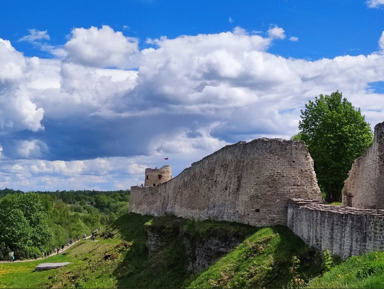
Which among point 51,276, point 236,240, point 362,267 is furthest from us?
point 51,276

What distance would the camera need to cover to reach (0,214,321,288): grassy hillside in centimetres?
1708

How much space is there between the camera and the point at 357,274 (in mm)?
11820

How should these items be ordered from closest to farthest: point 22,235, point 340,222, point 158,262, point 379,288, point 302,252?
point 379,288, point 340,222, point 302,252, point 158,262, point 22,235

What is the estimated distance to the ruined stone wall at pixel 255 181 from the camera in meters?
22.6

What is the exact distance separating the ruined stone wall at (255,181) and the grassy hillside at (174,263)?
106 cm

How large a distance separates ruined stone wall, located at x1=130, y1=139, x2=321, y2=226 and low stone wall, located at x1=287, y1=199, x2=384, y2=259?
291 cm

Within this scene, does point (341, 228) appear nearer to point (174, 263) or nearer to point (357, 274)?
point (357, 274)

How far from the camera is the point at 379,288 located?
34.4 feet

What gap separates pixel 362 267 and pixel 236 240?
10550 mm

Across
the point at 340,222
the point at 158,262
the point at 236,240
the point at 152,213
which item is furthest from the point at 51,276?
the point at 340,222

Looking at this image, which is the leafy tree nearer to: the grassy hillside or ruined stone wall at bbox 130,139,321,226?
the grassy hillside

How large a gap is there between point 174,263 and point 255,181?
8214 millimetres

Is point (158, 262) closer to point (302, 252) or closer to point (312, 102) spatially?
point (302, 252)

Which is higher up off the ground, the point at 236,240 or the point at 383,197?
the point at 383,197
